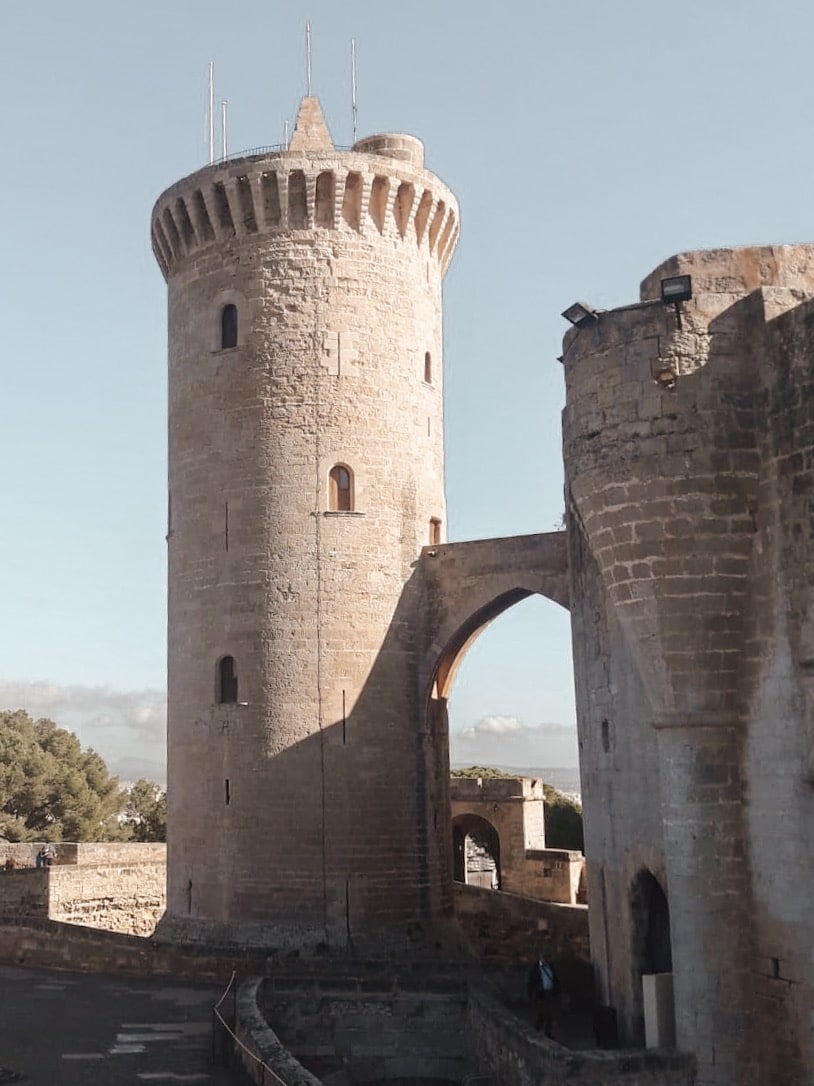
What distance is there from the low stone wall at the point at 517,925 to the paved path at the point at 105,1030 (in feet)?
17.6

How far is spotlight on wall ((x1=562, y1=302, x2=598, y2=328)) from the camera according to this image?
12977 mm

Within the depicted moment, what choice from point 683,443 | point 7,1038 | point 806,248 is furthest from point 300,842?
A: point 806,248

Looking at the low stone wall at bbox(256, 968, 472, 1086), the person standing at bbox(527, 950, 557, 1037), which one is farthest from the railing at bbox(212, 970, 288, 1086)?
the person standing at bbox(527, 950, 557, 1037)

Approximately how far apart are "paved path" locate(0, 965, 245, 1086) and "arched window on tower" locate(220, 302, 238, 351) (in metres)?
9.95

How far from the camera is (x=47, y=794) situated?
141ft

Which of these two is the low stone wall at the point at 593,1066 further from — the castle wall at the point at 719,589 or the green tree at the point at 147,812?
the green tree at the point at 147,812

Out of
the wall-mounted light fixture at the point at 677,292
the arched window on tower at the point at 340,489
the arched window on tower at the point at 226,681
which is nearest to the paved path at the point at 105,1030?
the arched window on tower at the point at 226,681

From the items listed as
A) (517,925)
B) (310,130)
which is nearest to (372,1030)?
(517,925)

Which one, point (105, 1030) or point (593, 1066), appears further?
point (105, 1030)

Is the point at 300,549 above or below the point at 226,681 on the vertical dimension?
above

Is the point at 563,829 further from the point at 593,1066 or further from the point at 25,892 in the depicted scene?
the point at 593,1066

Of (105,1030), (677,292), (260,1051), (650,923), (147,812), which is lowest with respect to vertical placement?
(105,1030)

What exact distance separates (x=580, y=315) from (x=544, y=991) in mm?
7372

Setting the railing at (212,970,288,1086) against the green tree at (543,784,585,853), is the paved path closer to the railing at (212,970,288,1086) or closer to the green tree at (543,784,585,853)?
the railing at (212,970,288,1086)
